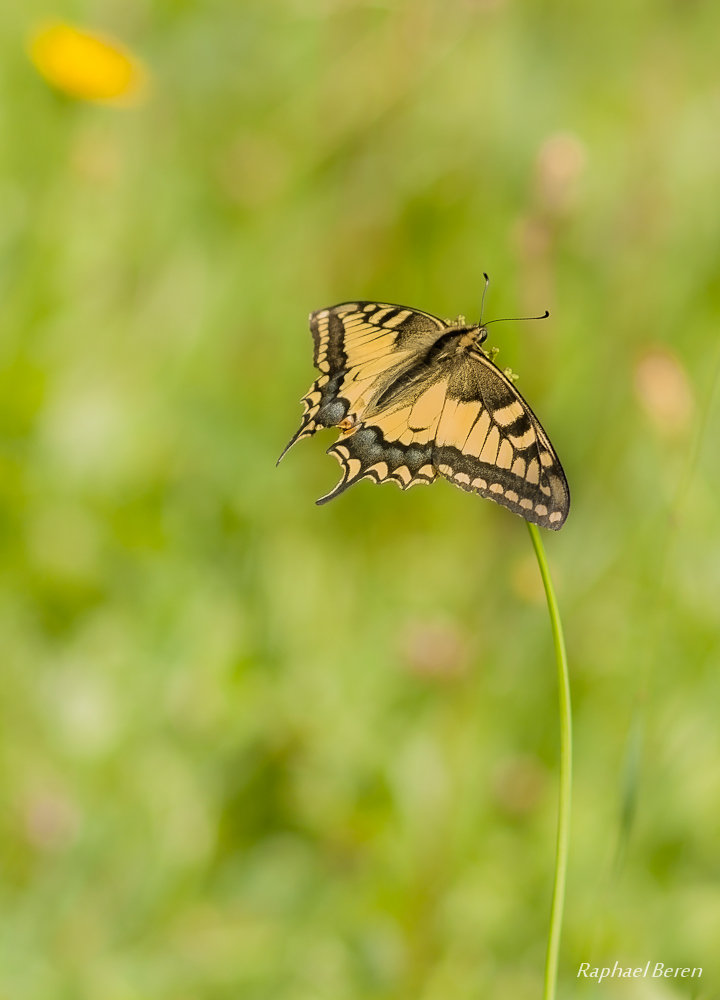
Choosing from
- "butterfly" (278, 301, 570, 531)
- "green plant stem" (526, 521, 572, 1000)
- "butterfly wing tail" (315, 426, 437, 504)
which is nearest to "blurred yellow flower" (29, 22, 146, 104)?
"butterfly" (278, 301, 570, 531)

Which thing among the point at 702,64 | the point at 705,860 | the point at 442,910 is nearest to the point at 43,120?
the point at 702,64

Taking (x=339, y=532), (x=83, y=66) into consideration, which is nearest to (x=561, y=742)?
(x=339, y=532)

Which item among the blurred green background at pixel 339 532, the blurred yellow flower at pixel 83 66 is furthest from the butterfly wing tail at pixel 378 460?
the blurred yellow flower at pixel 83 66

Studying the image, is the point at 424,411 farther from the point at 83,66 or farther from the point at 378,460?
the point at 83,66

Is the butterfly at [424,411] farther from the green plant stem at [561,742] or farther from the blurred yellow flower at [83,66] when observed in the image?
the blurred yellow flower at [83,66]

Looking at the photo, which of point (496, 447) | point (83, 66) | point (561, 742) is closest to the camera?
point (561, 742)

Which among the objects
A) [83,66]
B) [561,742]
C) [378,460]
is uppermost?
[83,66]

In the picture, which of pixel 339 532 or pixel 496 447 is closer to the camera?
pixel 496 447

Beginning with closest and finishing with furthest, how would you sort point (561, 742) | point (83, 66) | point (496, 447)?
point (561, 742)
point (496, 447)
point (83, 66)
